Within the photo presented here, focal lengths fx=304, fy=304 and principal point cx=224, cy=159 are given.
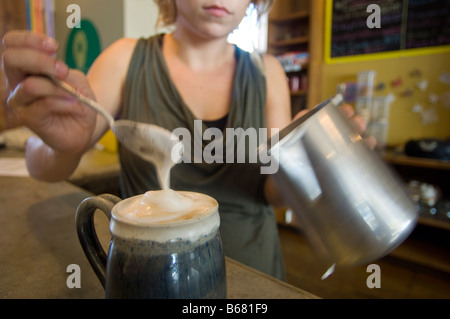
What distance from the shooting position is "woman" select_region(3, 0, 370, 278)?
77cm

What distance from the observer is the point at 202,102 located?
33.2 inches

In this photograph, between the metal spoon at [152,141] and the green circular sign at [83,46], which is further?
the green circular sign at [83,46]

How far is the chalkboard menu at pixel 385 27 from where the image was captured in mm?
1833

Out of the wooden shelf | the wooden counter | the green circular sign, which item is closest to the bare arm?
the wooden counter

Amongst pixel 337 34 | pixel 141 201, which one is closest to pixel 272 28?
pixel 337 34

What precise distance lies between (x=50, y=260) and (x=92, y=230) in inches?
10.1

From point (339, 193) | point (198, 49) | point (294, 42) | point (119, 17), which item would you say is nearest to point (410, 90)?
point (294, 42)

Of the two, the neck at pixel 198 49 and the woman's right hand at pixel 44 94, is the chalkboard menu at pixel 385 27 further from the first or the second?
the woman's right hand at pixel 44 94

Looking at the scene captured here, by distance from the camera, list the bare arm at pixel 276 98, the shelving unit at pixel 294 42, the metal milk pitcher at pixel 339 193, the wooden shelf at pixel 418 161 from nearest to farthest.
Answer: the metal milk pitcher at pixel 339 193
the bare arm at pixel 276 98
the wooden shelf at pixel 418 161
the shelving unit at pixel 294 42

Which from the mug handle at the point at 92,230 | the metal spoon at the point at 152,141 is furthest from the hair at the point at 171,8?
the mug handle at the point at 92,230

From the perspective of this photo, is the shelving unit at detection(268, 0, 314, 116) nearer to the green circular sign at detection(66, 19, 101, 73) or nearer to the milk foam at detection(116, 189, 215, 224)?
the green circular sign at detection(66, 19, 101, 73)

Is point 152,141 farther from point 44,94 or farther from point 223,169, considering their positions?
point 223,169

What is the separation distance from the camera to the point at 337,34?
2.21m

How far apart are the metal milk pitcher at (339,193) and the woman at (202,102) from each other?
37 centimetres
